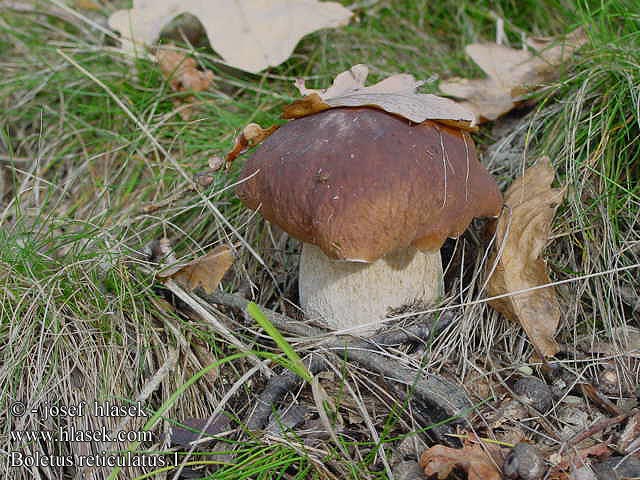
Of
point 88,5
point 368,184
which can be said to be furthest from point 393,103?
point 88,5

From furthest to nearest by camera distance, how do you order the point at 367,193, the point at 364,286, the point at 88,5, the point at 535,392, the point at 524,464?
the point at 88,5
the point at 364,286
the point at 535,392
the point at 367,193
the point at 524,464

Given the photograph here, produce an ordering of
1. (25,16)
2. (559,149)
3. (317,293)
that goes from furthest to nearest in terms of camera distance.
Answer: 1. (25,16)
2. (559,149)
3. (317,293)

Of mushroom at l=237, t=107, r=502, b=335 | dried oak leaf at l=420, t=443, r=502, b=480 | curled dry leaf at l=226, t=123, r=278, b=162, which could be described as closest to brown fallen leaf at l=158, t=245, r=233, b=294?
mushroom at l=237, t=107, r=502, b=335

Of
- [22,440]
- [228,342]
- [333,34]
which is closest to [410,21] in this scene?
[333,34]

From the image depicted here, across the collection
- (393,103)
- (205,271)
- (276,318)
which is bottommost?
(276,318)

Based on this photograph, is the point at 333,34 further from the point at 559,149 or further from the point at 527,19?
the point at 559,149

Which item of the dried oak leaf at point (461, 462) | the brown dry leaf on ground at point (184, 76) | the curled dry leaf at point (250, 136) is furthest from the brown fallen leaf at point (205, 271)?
the brown dry leaf on ground at point (184, 76)

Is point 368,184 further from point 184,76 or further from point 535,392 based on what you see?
point 184,76
